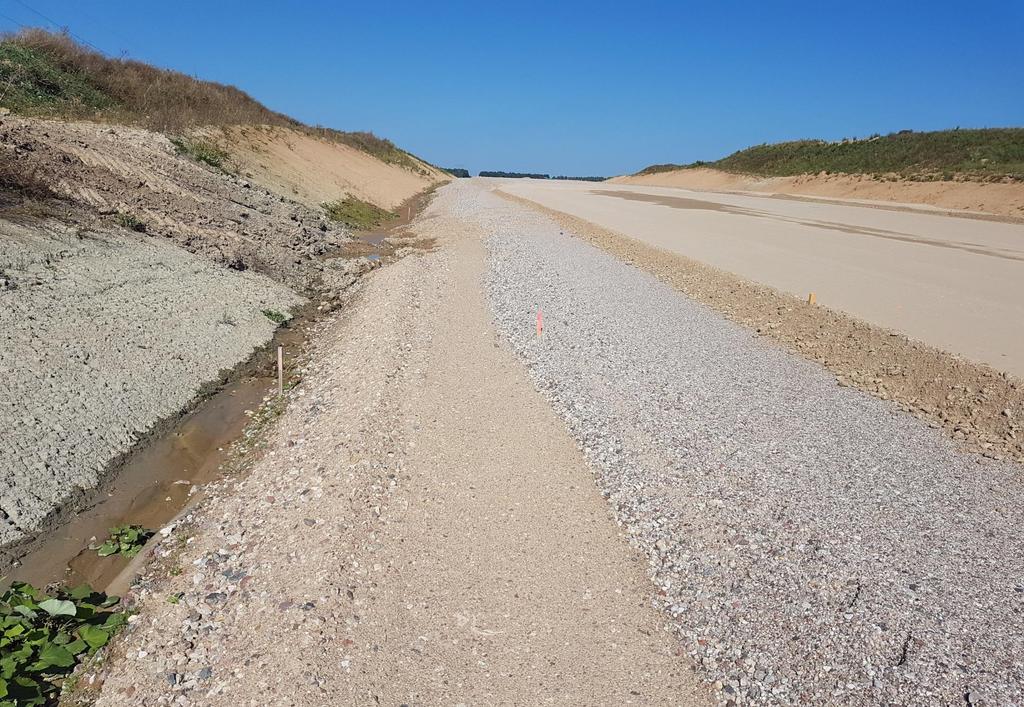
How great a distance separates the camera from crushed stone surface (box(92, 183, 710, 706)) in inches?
184

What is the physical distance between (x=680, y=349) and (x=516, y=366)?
3.54 metres

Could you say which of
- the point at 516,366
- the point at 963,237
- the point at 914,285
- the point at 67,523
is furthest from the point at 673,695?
the point at 963,237

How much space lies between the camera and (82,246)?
1288cm

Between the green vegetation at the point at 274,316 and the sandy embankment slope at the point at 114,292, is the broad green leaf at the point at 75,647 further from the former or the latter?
the green vegetation at the point at 274,316

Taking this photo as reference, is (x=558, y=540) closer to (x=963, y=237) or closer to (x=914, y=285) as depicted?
(x=914, y=285)

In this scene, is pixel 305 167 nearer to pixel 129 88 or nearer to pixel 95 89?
pixel 129 88

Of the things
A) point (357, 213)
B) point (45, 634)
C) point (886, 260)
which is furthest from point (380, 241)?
point (45, 634)

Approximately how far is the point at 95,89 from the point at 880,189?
6287 cm

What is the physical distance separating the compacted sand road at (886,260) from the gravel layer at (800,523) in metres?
5.36

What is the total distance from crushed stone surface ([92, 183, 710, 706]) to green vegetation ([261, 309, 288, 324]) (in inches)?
229

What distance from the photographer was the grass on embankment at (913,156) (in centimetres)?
5353

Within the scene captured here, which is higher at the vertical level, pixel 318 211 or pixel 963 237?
pixel 318 211

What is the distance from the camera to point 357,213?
35250 mm

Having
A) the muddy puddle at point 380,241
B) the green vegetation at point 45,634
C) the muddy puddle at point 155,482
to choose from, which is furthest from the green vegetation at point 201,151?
the green vegetation at point 45,634
